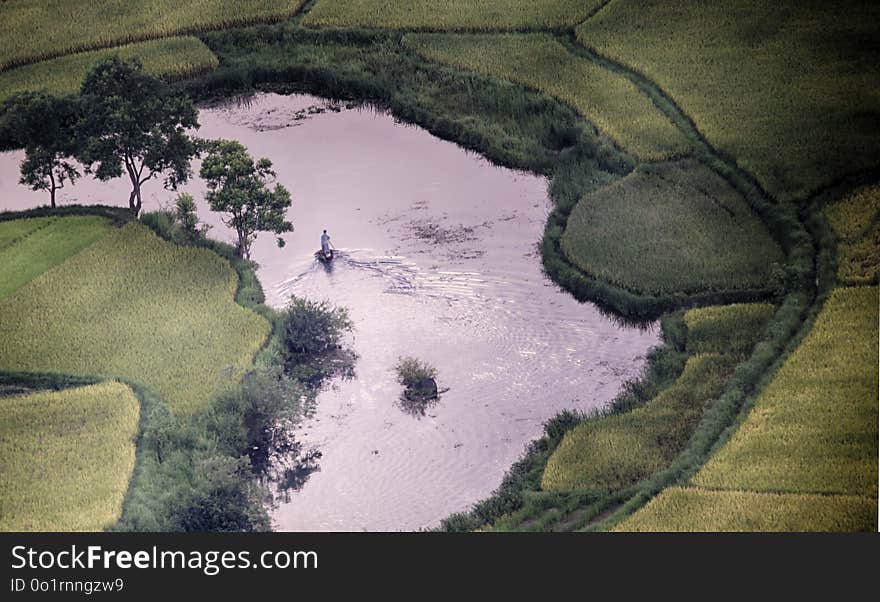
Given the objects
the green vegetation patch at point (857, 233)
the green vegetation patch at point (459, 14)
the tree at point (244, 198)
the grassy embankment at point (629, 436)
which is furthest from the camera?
the green vegetation patch at point (459, 14)

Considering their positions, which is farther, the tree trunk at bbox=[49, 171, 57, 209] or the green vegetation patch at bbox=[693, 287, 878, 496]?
the tree trunk at bbox=[49, 171, 57, 209]

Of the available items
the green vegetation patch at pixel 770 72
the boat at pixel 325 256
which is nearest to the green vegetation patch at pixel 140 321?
the boat at pixel 325 256

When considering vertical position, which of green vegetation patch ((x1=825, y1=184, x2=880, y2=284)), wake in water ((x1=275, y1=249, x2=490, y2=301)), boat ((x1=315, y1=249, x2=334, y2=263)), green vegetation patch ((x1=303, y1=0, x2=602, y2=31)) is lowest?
wake in water ((x1=275, y1=249, x2=490, y2=301))

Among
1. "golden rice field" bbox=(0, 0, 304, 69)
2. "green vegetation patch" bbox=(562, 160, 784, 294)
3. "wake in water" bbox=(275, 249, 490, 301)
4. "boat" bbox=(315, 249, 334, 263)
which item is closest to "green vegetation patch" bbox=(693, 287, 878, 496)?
"green vegetation patch" bbox=(562, 160, 784, 294)

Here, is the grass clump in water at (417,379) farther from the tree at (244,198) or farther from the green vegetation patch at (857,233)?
the green vegetation patch at (857,233)

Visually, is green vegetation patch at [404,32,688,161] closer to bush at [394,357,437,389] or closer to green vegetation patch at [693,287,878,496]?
green vegetation patch at [693,287,878,496]

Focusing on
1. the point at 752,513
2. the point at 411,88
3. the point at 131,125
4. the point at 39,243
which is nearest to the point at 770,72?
the point at 411,88
